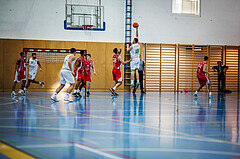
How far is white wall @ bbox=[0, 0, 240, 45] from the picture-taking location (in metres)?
17.3

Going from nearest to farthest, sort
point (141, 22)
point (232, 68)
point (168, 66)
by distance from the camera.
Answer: point (141, 22) < point (168, 66) < point (232, 68)

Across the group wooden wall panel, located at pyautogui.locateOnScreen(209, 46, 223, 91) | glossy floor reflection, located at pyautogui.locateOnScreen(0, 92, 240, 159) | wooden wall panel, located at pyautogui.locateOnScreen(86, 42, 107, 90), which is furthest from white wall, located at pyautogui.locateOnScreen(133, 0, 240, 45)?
glossy floor reflection, located at pyautogui.locateOnScreen(0, 92, 240, 159)

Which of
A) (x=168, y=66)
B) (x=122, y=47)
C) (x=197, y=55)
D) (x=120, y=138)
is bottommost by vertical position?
(x=120, y=138)

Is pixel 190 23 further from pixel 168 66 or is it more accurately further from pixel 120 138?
pixel 120 138

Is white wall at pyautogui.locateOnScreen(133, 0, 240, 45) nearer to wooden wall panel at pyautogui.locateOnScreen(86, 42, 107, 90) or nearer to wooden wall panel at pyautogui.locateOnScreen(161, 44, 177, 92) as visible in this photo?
wooden wall panel at pyautogui.locateOnScreen(161, 44, 177, 92)

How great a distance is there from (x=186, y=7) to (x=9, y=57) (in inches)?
449

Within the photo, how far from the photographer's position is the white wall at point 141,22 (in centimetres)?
1728

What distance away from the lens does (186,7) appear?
19.4 m

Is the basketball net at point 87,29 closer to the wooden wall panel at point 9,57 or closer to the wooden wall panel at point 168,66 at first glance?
the wooden wall panel at point 9,57

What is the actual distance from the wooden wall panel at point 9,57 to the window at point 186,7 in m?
9.79

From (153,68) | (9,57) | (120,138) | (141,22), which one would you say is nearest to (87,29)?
(141,22)

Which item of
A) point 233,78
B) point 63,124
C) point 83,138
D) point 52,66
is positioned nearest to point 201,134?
point 83,138

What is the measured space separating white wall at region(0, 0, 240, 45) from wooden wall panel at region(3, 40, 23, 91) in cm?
41

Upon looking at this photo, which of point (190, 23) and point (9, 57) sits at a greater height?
point (190, 23)
